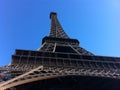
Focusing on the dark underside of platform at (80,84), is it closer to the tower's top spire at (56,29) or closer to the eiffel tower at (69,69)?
the eiffel tower at (69,69)

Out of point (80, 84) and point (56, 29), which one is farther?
point (56, 29)

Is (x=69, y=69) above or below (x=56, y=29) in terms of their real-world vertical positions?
below

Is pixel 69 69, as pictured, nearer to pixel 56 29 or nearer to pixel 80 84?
pixel 80 84

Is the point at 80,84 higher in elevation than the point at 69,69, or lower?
lower

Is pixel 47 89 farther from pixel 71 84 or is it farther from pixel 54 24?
pixel 54 24

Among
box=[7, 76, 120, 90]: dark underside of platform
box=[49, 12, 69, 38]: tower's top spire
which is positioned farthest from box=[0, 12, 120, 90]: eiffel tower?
box=[49, 12, 69, 38]: tower's top spire

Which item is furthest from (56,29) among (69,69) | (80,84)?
(80,84)

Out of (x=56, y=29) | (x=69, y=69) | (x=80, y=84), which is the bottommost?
(x=80, y=84)

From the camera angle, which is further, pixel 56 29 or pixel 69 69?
pixel 56 29

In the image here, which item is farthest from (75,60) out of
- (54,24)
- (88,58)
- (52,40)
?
(54,24)
